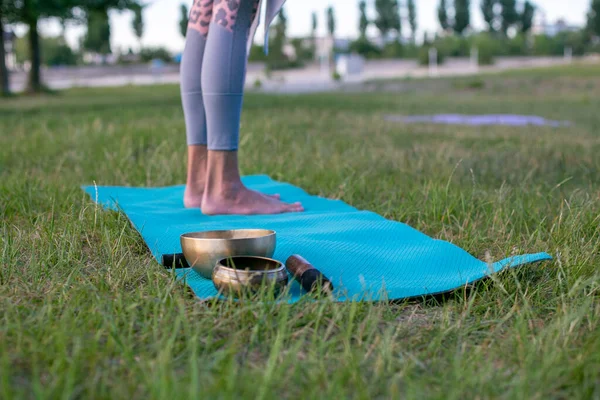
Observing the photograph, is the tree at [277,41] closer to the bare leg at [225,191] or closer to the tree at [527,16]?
the tree at [527,16]

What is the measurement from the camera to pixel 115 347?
3.75ft

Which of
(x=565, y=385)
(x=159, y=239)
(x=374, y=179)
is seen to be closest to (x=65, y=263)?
(x=159, y=239)

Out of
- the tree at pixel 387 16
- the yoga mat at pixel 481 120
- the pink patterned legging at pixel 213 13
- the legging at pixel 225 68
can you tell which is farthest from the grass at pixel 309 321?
the tree at pixel 387 16

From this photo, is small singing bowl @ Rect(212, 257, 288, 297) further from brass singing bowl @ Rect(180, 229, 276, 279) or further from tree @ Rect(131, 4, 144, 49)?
tree @ Rect(131, 4, 144, 49)

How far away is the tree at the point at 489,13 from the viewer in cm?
5694

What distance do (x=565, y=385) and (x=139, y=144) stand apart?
11.1 feet

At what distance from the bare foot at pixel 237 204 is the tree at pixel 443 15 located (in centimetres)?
5827

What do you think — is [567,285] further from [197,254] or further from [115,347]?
[115,347]

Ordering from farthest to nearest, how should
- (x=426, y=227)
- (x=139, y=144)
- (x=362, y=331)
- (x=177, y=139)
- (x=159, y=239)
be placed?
(x=177, y=139) < (x=139, y=144) < (x=426, y=227) < (x=159, y=239) < (x=362, y=331)

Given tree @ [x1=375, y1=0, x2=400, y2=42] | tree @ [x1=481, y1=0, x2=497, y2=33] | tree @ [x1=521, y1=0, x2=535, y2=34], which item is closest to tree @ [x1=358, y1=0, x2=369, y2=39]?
tree @ [x1=375, y1=0, x2=400, y2=42]

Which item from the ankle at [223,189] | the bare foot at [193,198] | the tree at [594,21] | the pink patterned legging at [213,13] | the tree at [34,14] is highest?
the tree at [594,21]

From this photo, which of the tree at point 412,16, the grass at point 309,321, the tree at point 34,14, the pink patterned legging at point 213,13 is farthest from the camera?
the tree at point 412,16

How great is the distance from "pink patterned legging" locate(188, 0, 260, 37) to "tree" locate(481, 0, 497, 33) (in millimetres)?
58466

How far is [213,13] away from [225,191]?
0.60 meters
